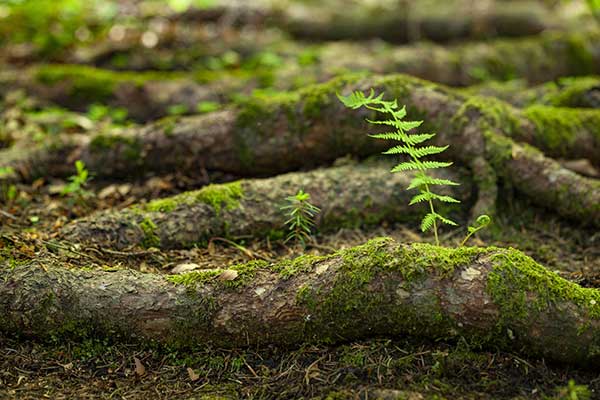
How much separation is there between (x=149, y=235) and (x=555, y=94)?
387 cm

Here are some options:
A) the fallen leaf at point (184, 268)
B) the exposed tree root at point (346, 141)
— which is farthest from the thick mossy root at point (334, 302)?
the exposed tree root at point (346, 141)

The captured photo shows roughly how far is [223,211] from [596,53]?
6045 mm

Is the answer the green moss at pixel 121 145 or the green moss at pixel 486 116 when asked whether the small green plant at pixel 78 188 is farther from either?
the green moss at pixel 486 116

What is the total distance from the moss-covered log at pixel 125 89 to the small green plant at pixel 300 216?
2658 mm

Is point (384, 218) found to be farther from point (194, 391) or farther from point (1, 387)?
point (1, 387)

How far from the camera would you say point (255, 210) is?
153 inches

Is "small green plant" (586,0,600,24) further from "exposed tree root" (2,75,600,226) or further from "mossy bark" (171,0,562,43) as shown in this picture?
"exposed tree root" (2,75,600,226)

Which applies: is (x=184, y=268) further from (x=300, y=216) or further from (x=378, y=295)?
(x=378, y=295)

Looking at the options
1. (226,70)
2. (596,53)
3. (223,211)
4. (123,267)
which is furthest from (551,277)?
(596,53)

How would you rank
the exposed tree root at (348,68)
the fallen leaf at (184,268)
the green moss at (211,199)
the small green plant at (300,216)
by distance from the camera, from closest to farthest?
1. the fallen leaf at (184,268)
2. the small green plant at (300,216)
3. the green moss at (211,199)
4. the exposed tree root at (348,68)

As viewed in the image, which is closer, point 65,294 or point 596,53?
point 65,294

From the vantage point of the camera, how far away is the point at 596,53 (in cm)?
736

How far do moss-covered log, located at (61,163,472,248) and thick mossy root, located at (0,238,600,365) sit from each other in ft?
1.93

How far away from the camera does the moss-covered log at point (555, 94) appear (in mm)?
4965
